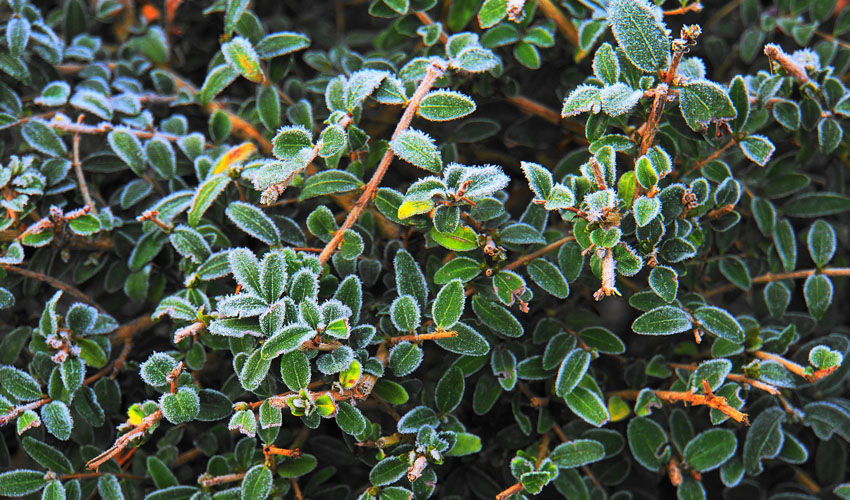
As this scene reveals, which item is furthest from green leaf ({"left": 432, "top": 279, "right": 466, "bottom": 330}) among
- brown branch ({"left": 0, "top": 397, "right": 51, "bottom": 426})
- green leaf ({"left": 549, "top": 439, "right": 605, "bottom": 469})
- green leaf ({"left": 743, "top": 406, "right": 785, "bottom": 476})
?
brown branch ({"left": 0, "top": 397, "right": 51, "bottom": 426})

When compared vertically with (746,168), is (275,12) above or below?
above

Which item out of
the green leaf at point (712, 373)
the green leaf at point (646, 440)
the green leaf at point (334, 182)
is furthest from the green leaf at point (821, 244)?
the green leaf at point (334, 182)

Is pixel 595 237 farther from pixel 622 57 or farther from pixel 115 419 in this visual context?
pixel 115 419

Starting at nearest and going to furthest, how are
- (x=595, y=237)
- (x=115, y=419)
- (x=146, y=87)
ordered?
(x=595, y=237)
(x=115, y=419)
(x=146, y=87)

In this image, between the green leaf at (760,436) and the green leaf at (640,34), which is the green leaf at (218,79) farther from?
the green leaf at (760,436)

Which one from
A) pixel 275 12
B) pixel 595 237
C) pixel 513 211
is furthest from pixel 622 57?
pixel 275 12

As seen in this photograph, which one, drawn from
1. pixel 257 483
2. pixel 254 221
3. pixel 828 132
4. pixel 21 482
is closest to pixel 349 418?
pixel 257 483

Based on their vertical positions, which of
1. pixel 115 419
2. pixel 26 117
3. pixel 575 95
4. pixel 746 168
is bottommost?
pixel 115 419
